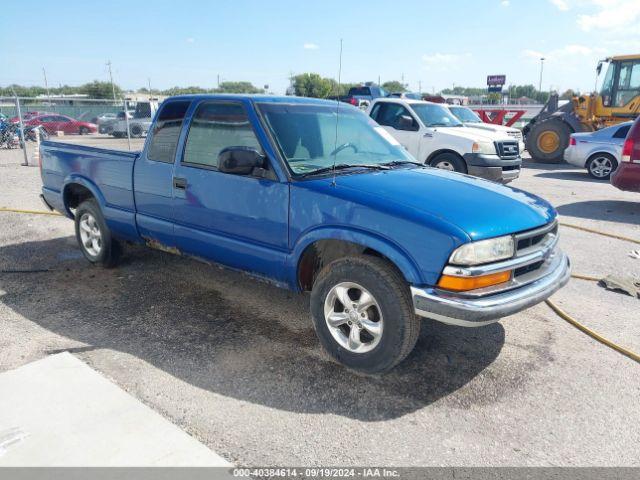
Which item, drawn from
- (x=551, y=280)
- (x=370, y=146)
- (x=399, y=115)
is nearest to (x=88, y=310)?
(x=370, y=146)

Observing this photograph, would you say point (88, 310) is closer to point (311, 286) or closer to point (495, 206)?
point (311, 286)

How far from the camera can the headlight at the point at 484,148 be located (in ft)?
32.5

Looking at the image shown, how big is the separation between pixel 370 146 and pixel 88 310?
116 inches

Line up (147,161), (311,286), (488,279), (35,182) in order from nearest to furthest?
(488,279)
(311,286)
(147,161)
(35,182)

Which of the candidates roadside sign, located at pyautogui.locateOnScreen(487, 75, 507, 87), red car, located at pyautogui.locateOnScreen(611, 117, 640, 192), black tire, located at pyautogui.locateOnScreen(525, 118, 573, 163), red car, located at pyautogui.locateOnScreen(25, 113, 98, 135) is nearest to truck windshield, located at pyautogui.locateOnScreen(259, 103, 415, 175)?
red car, located at pyautogui.locateOnScreen(611, 117, 640, 192)

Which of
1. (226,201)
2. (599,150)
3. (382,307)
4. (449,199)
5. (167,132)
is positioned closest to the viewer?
(382,307)

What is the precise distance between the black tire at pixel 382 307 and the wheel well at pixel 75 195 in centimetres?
369

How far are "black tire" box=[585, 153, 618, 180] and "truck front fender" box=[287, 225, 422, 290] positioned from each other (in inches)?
465

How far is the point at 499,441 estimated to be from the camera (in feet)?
9.30

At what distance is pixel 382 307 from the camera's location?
Answer: 10.6 feet

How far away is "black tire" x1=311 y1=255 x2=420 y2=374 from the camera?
3166 mm

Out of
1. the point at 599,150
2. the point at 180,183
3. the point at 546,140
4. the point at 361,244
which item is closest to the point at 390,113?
the point at 599,150

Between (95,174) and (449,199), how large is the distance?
150 inches

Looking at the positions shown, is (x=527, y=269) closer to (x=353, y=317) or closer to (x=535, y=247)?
(x=535, y=247)
